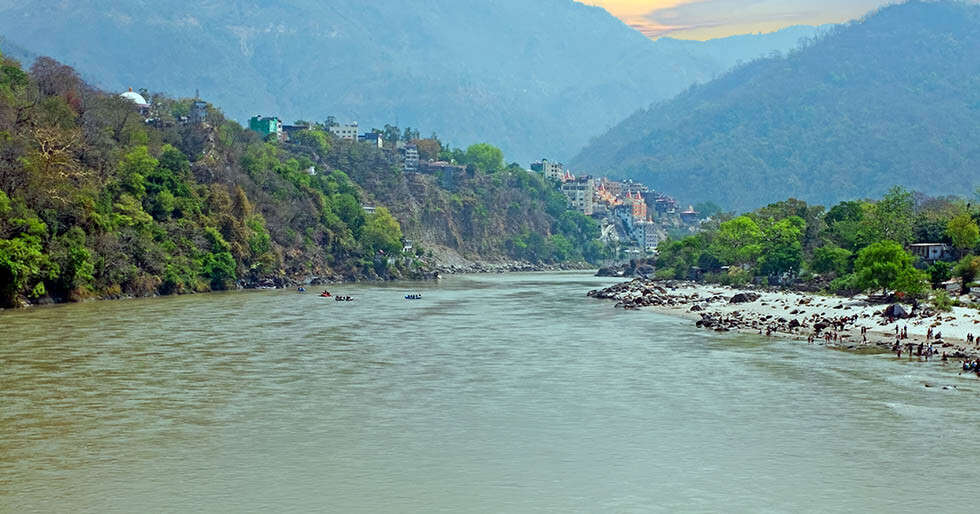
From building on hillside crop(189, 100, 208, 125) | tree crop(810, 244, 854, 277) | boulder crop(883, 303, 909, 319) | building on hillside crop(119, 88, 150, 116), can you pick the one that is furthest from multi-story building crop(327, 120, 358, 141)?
boulder crop(883, 303, 909, 319)

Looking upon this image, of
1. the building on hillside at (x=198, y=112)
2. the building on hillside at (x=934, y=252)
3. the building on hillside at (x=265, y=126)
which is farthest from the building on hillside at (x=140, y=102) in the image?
the building on hillside at (x=934, y=252)

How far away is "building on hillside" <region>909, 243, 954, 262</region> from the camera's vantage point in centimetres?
6569

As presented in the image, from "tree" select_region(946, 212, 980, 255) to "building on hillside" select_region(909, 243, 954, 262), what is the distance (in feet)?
2.50

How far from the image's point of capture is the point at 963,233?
63031 mm

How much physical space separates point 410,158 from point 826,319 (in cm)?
13404

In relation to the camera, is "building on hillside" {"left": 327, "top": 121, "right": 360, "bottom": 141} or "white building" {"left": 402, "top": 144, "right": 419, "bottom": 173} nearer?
"white building" {"left": 402, "top": 144, "right": 419, "bottom": 173}

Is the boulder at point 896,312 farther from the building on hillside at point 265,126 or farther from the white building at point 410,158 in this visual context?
the white building at point 410,158

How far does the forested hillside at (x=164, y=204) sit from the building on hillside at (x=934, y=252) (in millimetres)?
54679

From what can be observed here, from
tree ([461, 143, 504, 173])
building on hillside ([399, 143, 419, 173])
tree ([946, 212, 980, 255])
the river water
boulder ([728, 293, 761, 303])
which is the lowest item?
the river water

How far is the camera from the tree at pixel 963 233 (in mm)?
62969

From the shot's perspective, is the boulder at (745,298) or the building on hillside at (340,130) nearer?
the boulder at (745,298)

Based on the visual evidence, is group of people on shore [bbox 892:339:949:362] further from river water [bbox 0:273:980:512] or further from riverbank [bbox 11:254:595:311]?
riverbank [bbox 11:254:595:311]

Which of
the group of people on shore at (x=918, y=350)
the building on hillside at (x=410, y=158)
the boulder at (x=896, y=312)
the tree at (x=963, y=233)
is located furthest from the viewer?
the building on hillside at (x=410, y=158)

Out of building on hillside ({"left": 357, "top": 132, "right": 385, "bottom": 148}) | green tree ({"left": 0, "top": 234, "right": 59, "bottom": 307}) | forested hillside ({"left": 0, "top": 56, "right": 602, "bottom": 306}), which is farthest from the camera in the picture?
building on hillside ({"left": 357, "top": 132, "right": 385, "bottom": 148})
